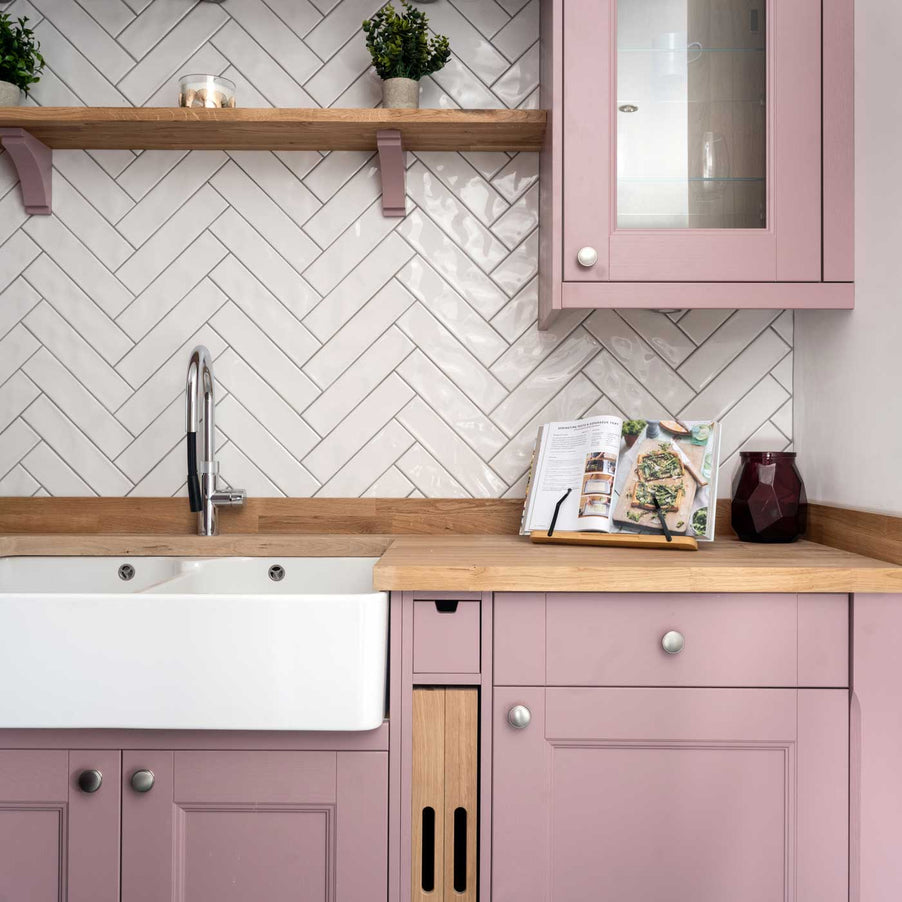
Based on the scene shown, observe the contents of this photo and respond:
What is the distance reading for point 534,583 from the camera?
4.13 ft

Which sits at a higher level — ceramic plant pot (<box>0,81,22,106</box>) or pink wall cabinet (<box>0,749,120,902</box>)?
ceramic plant pot (<box>0,81,22,106</box>)

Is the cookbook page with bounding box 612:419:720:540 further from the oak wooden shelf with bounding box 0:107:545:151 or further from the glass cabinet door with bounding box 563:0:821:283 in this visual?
the oak wooden shelf with bounding box 0:107:545:151

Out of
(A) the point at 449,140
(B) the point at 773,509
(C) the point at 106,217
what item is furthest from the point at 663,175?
(C) the point at 106,217

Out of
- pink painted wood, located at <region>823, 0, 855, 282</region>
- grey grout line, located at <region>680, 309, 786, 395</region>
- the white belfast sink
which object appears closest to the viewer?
the white belfast sink

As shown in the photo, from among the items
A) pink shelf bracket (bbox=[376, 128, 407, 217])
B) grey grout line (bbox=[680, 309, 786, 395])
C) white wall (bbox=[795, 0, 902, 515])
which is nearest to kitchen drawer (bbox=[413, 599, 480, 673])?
white wall (bbox=[795, 0, 902, 515])

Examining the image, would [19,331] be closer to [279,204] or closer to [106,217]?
[106,217]

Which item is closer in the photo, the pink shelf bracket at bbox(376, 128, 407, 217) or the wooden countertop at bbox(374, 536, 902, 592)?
the wooden countertop at bbox(374, 536, 902, 592)

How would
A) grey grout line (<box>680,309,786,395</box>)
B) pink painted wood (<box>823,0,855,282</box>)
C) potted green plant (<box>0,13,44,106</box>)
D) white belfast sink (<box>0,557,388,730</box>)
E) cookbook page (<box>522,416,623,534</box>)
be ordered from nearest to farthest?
1. white belfast sink (<box>0,557,388,730</box>)
2. pink painted wood (<box>823,0,855,282</box>)
3. cookbook page (<box>522,416,623,534</box>)
4. potted green plant (<box>0,13,44,106</box>)
5. grey grout line (<box>680,309,786,395</box>)

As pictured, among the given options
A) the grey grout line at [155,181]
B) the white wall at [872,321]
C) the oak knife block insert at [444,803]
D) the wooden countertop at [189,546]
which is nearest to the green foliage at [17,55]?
the grey grout line at [155,181]

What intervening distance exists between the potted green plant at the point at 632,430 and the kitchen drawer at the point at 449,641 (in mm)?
558

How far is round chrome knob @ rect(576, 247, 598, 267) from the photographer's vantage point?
1506mm

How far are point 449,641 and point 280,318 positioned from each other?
914mm

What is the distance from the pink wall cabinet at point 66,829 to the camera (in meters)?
1.24

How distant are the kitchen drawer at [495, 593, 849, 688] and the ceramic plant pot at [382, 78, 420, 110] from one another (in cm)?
105
